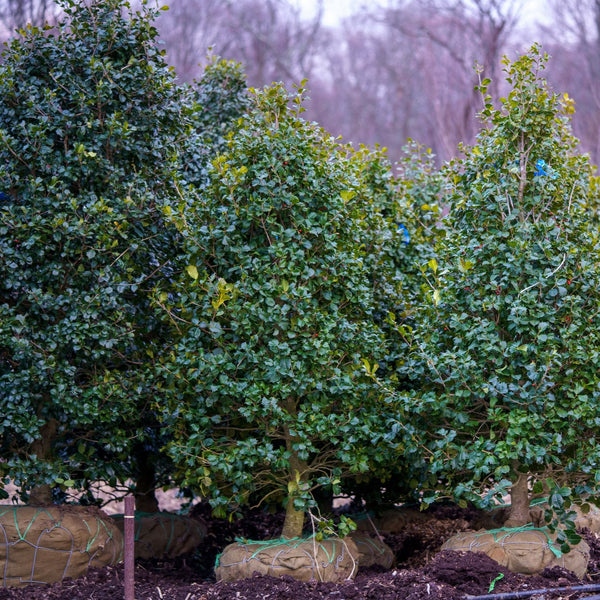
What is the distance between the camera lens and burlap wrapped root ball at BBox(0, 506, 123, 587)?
13.9 ft

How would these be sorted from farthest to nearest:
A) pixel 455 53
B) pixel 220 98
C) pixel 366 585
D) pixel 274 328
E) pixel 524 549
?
pixel 455 53
pixel 220 98
pixel 274 328
pixel 524 549
pixel 366 585

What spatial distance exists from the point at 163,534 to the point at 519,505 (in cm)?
260

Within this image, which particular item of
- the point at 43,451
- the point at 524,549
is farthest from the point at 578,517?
the point at 43,451

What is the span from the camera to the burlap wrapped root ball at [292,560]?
397 centimetres

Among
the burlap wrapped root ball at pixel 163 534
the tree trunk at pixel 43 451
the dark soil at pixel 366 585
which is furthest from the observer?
the burlap wrapped root ball at pixel 163 534

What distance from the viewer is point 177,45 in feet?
52.2

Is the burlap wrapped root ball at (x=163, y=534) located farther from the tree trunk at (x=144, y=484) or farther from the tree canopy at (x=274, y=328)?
the tree canopy at (x=274, y=328)

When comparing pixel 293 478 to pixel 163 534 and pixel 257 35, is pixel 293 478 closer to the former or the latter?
pixel 163 534

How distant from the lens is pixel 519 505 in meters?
4.28

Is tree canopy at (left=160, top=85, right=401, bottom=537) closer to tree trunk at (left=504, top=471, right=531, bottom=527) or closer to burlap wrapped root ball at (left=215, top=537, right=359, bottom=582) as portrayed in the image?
burlap wrapped root ball at (left=215, top=537, right=359, bottom=582)

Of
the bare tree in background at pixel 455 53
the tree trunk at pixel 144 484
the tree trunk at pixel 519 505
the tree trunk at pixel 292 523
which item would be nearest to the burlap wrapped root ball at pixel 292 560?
the tree trunk at pixel 292 523

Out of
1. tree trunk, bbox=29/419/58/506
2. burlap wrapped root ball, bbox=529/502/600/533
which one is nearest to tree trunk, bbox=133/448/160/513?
tree trunk, bbox=29/419/58/506

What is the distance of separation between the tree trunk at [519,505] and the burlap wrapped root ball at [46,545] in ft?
8.30

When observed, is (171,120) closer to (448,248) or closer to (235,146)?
(235,146)
